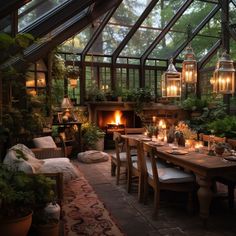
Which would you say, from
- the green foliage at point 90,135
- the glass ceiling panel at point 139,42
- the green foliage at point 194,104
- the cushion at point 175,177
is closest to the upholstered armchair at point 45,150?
the green foliage at point 90,135

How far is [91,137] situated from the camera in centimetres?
764

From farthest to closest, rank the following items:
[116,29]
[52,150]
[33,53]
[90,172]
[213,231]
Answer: [116,29] → [90,172] → [33,53] → [52,150] → [213,231]

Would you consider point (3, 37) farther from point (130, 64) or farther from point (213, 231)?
point (130, 64)

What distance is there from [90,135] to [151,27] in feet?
13.0

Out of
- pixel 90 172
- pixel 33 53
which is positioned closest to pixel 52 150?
pixel 90 172

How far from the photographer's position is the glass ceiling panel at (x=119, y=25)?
768 cm

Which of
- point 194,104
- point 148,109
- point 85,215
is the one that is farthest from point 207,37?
point 85,215

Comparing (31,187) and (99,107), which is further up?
(99,107)

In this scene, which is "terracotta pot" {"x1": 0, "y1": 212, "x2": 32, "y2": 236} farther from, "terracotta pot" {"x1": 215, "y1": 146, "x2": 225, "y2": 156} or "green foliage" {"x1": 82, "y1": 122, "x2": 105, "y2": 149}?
"green foliage" {"x1": 82, "y1": 122, "x2": 105, "y2": 149}

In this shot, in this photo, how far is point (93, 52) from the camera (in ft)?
29.2

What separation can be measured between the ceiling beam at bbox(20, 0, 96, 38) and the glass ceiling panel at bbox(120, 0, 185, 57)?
4.63m

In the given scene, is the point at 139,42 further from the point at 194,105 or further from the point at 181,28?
the point at 194,105

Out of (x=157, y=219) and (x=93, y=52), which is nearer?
(x=157, y=219)

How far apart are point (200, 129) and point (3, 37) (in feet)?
23.0
